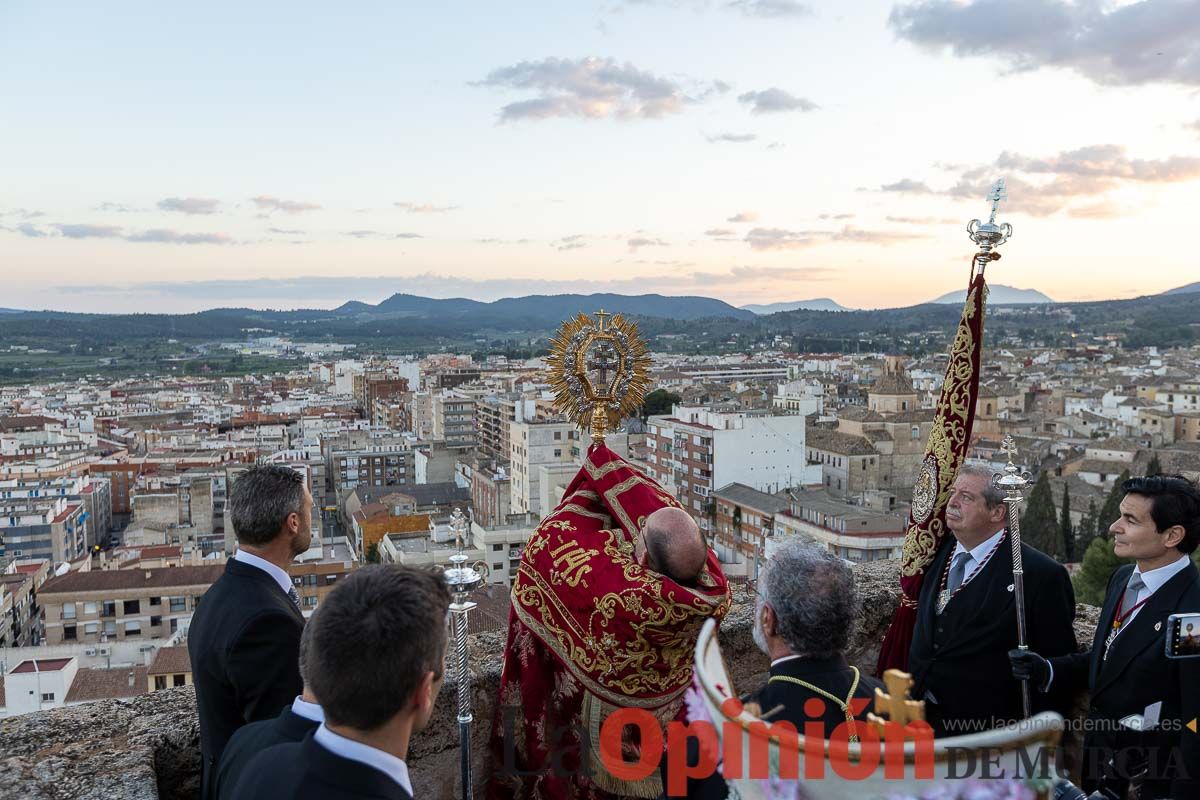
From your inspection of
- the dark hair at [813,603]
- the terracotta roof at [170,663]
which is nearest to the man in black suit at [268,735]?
the dark hair at [813,603]

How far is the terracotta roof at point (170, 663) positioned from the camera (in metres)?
17.5

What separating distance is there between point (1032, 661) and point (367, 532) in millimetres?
35354

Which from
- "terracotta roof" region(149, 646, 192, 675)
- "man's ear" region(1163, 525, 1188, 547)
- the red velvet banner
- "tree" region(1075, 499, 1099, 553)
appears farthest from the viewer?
"tree" region(1075, 499, 1099, 553)

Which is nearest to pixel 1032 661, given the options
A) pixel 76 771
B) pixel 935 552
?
pixel 935 552

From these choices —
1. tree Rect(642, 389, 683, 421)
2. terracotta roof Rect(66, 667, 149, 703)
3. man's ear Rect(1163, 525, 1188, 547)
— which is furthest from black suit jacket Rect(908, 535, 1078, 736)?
tree Rect(642, 389, 683, 421)

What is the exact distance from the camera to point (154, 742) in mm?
2920

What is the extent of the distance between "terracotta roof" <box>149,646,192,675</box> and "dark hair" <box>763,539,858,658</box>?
56.1 feet

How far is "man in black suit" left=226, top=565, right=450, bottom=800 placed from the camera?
158cm

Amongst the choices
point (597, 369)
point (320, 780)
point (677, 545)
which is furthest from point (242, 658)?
point (597, 369)

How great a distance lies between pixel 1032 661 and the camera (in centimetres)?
306

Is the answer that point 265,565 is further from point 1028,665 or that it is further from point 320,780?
point 1028,665

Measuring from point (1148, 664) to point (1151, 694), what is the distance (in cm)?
8

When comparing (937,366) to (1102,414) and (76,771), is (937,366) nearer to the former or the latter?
(1102,414)

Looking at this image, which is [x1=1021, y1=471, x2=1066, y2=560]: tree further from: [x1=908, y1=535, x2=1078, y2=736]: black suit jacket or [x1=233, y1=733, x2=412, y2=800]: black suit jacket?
[x1=233, y1=733, x2=412, y2=800]: black suit jacket
